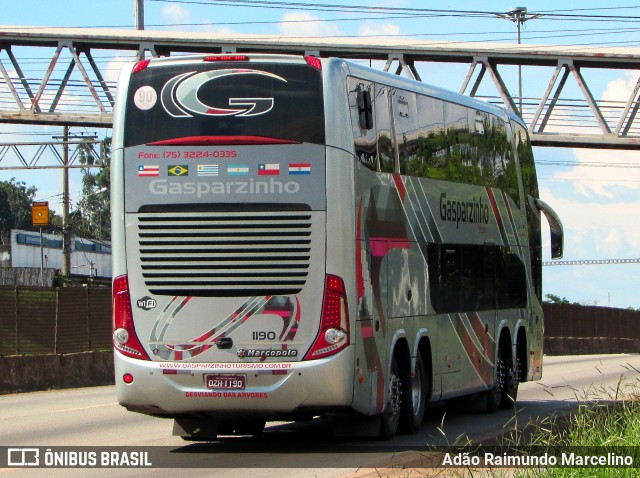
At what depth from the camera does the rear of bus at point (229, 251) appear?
43.5 ft

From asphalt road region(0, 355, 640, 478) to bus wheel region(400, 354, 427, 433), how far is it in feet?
0.49

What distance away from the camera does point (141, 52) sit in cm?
4056

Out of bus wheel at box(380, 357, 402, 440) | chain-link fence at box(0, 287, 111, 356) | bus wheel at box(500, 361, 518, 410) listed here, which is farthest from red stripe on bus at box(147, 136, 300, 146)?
chain-link fence at box(0, 287, 111, 356)

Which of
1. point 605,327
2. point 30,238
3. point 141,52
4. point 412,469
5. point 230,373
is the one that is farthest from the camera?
point 30,238

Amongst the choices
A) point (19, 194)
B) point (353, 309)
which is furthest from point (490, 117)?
point (19, 194)

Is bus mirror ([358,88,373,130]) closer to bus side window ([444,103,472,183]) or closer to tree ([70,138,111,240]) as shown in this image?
bus side window ([444,103,472,183])

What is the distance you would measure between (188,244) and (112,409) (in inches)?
282

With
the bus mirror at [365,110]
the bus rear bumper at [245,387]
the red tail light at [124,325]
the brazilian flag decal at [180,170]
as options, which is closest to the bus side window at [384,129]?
the bus mirror at [365,110]

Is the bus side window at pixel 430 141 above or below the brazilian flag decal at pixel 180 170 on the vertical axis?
above

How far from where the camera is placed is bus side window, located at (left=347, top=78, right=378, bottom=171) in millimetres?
13852

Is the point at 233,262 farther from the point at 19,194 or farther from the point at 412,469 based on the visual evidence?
the point at 19,194

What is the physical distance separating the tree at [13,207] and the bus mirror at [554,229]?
382 ft

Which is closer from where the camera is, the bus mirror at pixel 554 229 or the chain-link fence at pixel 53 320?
the bus mirror at pixel 554 229

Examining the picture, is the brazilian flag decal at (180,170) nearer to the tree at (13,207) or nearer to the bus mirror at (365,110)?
the bus mirror at (365,110)
